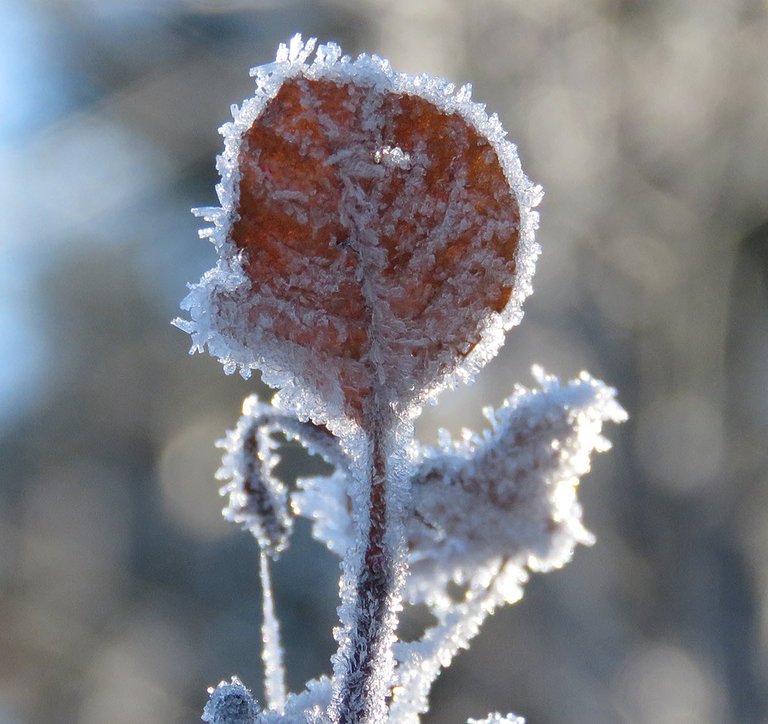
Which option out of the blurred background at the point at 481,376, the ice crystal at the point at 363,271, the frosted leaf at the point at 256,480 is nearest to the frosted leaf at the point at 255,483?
the frosted leaf at the point at 256,480

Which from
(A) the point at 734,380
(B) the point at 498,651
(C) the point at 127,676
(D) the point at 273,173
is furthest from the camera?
(C) the point at 127,676

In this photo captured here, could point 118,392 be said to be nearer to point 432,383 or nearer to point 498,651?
point 498,651

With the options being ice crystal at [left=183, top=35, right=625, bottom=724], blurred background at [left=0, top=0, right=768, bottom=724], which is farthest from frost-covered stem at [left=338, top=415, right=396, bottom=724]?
blurred background at [left=0, top=0, right=768, bottom=724]

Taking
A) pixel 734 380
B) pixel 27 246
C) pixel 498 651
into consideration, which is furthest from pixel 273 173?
pixel 27 246

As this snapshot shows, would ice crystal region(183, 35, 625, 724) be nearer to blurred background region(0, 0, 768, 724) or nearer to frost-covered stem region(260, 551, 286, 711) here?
frost-covered stem region(260, 551, 286, 711)

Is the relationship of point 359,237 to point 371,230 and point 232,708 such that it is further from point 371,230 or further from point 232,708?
point 232,708

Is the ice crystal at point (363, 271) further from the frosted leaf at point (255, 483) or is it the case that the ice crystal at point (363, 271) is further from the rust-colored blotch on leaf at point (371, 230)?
the frosted leaf at point (255, 483)

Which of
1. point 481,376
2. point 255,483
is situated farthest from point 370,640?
point 481,376
